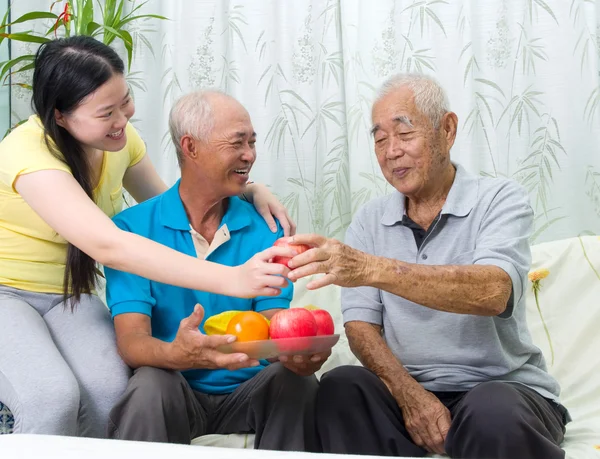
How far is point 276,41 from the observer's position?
9.29ft

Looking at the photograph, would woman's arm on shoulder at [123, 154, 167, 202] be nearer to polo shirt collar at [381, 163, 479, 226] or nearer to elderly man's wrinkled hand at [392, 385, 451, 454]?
polo shirt collar at [381, 163, 479, 226]

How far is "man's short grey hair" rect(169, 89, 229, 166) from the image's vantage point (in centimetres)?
191

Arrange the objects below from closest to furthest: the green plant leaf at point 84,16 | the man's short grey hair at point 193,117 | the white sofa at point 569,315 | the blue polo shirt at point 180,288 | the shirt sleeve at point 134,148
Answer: the blue polo shirt at point 180,288
the man's short grey hair at point 193,117
the white sofa at point 569,315
the shirt sleeve at point 134,148
the green plant leaf at point 84,16

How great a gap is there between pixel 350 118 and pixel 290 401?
134 cm

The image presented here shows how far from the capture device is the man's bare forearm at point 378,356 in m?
1.70

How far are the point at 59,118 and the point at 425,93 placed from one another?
2.95 feet

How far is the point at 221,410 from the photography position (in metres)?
1.79

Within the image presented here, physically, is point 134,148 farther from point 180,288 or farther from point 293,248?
point 293,248

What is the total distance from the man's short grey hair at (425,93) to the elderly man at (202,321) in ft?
1.24

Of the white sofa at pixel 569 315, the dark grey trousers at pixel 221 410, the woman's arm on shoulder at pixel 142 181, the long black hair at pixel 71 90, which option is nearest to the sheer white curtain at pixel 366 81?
the white sofa at pixel 569 315

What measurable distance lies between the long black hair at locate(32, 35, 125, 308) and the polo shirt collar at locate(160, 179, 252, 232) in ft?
0.61

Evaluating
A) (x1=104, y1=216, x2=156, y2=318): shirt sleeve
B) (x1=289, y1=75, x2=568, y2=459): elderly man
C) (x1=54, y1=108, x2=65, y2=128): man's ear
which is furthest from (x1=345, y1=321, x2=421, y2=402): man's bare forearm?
(x1=54, y1=108, x2=65, y2=128): man's ear

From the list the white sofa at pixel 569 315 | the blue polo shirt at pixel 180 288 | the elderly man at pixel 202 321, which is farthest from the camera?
the white sofa at pixel 569 315

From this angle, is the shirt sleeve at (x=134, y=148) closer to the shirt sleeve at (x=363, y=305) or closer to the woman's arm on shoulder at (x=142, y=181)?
the woman's arm on shoulder at (x=142, y=181)
